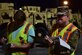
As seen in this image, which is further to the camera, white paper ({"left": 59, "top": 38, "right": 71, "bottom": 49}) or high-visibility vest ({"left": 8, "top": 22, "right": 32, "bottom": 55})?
high-visibility vest ({"left": 8, "top": 22, "right": 32, "bottom": 55})

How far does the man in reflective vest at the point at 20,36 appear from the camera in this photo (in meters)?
6.13

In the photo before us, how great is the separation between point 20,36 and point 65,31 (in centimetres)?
79

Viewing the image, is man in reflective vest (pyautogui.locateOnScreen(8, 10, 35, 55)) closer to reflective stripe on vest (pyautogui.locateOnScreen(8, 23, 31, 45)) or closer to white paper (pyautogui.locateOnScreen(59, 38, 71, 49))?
reflective stripe on vest (pyautogui.locateOnScreen(8, 23, 31, 45))

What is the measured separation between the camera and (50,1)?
19.4 m

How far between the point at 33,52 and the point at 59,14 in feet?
25.3

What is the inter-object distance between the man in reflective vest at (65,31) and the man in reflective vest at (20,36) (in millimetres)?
449

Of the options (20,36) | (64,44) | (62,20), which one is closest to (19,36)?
(20,36)

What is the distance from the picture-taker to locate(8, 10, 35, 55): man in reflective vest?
613cm

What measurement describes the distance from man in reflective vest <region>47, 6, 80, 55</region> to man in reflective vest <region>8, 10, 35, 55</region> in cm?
45

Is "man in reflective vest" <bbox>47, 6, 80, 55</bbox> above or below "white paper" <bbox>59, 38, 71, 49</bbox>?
above

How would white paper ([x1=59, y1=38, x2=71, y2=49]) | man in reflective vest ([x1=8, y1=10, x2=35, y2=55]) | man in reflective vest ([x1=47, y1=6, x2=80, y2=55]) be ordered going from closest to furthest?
1. white paper ([x1=59, y1=38, x2=71, y2=49])
2. man in reflective vest ([x1=47, y1=6, x2=80, y2=55])
3. man in reflective vest ([x1=8, y1=10, x2=35, y2=55])

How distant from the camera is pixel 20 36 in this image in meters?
6.14

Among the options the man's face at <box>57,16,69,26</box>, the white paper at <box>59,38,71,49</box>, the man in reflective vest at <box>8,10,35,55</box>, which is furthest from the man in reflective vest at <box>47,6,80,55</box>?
the man in reflective vest at <box>8,10,35,55</box>

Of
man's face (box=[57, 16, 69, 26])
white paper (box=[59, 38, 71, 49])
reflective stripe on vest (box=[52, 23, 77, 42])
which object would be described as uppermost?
man's face (box=[57, 16, 69, 26])
